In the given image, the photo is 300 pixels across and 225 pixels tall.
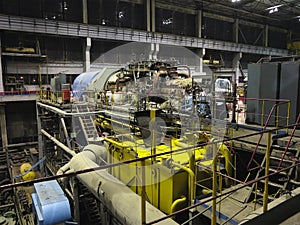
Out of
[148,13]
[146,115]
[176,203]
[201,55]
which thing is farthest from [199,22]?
[176,203]

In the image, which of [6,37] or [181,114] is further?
[6,37]

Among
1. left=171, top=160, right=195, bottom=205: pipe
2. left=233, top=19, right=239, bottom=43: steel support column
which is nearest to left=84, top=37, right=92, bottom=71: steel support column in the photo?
left=171, top=160, right=195, bottom=205: pipe

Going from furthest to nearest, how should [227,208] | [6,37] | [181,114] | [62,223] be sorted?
[6,37] → [181,114] → [62,223] → [227,208]

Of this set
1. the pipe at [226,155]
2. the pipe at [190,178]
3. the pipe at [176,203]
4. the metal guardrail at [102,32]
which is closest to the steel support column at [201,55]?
the metal guardrail at [102,32]

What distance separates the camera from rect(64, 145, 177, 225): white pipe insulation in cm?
361

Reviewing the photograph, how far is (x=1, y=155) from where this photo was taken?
13.5 m

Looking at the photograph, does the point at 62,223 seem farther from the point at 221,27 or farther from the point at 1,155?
the point at 221,27

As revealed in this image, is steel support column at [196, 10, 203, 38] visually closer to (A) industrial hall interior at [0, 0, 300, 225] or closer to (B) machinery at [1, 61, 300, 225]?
(A) industrial hall interior at [0, 0, 300, 225]

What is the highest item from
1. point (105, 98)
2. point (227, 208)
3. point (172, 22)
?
point (172, 22)

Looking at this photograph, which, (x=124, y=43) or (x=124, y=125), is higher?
(x=124, y=43)

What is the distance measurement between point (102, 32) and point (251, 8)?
605 inches

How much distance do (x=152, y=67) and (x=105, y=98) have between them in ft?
7.71

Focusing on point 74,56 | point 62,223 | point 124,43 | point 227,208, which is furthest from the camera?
point 124,43

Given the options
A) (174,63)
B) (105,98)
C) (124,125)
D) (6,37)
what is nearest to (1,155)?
(6,37)
